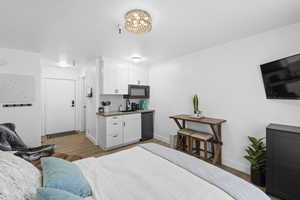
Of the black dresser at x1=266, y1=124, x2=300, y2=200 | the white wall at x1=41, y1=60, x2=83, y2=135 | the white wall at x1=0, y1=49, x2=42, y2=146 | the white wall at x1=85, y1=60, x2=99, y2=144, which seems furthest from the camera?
the white wall at x1=41, y1=60, x2=83, y2=135

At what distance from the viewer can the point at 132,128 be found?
3791 mm

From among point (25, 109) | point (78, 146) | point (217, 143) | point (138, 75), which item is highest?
point (138, 75)

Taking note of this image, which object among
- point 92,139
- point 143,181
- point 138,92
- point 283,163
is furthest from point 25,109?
point 283,163

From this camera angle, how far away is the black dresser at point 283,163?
1.63 meters

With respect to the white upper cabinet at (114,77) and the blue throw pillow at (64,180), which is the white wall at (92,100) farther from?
the blue throw pillow at (64,180)

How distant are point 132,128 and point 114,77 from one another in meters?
1.48

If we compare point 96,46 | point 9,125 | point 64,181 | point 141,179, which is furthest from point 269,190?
point 9,125

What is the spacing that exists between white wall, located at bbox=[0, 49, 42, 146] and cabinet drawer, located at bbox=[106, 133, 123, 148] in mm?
1562

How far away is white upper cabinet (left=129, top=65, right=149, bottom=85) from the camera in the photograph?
4090 millimetres

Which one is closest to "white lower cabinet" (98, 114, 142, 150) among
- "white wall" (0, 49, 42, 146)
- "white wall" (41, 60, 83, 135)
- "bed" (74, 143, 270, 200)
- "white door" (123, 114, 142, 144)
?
"white door" (123, 114, 142, 144)

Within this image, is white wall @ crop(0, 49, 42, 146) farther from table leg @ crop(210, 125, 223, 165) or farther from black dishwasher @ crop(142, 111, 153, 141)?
table leg @ crop(210, 125, 223, 165)

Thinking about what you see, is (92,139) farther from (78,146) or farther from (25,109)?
(25,109)

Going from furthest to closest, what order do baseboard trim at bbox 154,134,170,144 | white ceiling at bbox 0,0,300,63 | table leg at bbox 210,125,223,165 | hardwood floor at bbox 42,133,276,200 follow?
baseboard trim at bbox 154,134,170,144
hardwood floor at bbox 42,133,276,200
table leg at bbox 210,125,223,165
white ceiling at bbox 0,0,300,63

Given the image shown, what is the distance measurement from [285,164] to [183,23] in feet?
7.28
